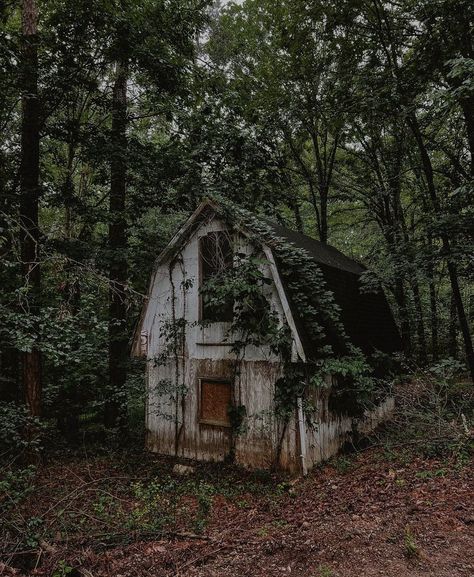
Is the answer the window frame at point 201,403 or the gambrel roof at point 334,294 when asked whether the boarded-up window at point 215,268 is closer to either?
the gambrel roof at point 334,294

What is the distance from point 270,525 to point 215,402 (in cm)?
366

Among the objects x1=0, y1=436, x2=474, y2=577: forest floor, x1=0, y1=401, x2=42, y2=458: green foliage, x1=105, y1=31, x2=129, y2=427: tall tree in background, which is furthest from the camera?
x1=105, y1=31, x2=129, y2=427: tall tree in background

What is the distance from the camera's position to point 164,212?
1034cm

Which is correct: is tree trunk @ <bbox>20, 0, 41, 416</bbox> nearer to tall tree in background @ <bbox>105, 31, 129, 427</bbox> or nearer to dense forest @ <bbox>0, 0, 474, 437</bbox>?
dense forest @ <bbox>0, 0, 474, 437</bbox>

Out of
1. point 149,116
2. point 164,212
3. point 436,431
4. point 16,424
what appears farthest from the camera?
point 164,212

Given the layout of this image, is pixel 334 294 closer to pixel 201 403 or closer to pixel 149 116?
pixel 201 403

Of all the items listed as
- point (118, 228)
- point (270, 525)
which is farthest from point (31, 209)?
point (270, 525)

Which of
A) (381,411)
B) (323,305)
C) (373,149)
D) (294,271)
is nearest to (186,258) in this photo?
(294,271)

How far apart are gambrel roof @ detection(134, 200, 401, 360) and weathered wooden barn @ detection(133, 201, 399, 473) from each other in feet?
0.10

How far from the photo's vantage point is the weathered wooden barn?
8234mm

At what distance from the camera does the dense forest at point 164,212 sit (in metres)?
5.69

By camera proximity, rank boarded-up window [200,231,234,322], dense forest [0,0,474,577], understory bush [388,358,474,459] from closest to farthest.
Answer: dense forest [0,0,474,577] < understory bush [388,358,474,459] < boarded-up window [200,231,234,322]

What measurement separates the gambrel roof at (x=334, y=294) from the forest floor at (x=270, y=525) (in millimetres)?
2637

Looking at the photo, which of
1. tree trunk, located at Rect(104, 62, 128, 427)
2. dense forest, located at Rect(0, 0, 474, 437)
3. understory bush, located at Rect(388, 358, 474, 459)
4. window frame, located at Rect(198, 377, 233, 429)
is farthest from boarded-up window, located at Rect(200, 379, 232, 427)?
understory bush, located at Rect(388, 358, 474, 459)
